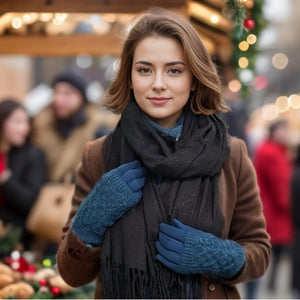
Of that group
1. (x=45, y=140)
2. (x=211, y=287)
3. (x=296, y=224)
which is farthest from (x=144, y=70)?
(x=296, y=224)

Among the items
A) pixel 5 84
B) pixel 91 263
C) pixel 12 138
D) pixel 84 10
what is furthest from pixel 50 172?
pixel 5 84

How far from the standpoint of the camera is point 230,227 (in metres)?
2.50

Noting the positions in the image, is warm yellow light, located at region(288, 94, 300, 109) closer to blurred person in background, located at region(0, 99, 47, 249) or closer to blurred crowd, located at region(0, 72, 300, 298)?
blurred crowd, located at region(0, 72, 300, 298)

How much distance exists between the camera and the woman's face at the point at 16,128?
17.7ft

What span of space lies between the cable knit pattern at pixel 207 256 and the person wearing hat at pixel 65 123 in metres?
3.23

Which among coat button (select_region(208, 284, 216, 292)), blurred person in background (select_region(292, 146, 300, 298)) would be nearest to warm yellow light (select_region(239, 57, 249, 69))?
coat button (select_region(208, 284, 216, 292))

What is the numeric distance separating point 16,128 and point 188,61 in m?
3.38

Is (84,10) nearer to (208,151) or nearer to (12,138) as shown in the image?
(208,151)

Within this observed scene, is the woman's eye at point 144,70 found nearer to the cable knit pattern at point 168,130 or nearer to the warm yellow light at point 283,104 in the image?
the cable knit pattern at point 168,130

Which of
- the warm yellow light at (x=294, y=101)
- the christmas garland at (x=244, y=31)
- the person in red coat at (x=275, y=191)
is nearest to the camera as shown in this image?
the christmas garland at (x=244, y=31)

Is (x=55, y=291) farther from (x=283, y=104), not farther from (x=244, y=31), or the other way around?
(x=283, y=104)

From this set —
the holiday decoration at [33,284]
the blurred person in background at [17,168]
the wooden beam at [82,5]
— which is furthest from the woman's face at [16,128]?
the wooden beam at [82,5]

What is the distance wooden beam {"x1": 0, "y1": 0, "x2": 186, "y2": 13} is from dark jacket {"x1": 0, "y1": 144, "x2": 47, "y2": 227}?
2.49m

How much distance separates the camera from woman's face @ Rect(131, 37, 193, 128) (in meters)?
2.30
